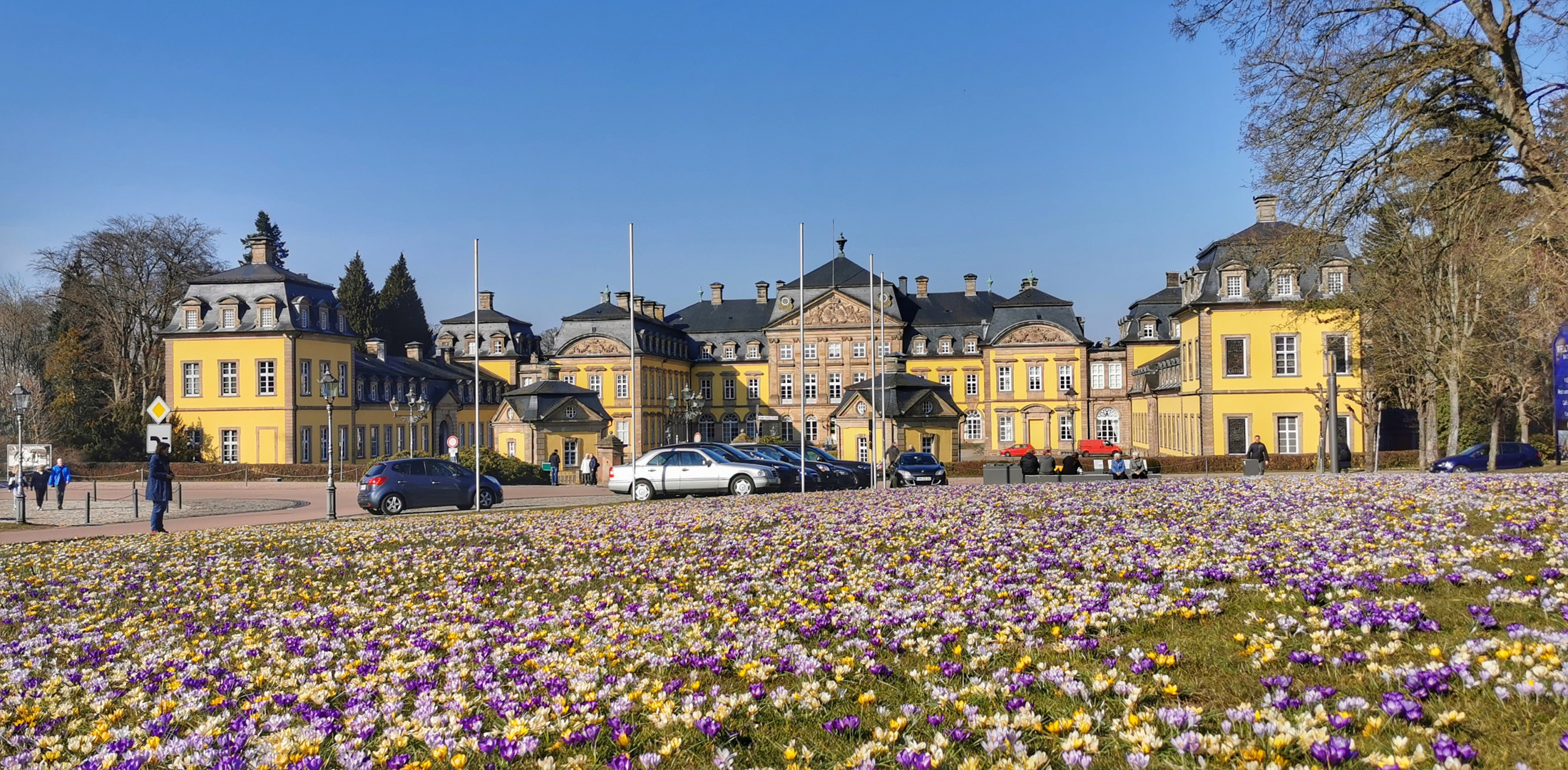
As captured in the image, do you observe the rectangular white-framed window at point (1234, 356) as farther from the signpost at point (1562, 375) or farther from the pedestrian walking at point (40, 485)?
the pedestrian walking at point (40, 485)

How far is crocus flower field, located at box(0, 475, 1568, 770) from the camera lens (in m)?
5.51

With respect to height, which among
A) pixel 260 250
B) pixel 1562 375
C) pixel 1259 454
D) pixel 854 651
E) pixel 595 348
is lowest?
pixel 854 651

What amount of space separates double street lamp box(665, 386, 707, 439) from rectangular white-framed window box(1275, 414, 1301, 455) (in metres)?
33.3

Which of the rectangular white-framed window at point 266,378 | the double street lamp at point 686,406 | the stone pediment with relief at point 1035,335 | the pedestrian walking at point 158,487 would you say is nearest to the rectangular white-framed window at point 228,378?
the rectangular white-framed window at point 266,378

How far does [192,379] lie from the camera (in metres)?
57.5

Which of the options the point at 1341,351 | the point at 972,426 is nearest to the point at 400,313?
the point at 972,426

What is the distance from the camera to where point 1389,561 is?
31.9 feet

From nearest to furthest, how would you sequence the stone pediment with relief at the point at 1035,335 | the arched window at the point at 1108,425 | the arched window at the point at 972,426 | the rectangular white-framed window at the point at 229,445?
the rectangular white-framed window at the point at 229,445
the stone pediment with relief at the point at 1035,335
the arched window at the point at 1108,425
the arched window at the point at 972,426

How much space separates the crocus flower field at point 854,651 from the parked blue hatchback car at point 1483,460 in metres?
26.3

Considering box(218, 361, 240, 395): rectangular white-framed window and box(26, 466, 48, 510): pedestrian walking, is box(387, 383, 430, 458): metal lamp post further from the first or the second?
box(26, 466, 48, 510): pedestrian walking

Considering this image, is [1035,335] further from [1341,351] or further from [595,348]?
[595,348]

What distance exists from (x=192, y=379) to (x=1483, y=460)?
5868 cm

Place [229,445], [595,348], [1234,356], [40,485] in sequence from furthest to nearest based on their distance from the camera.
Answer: [595,348] < [229,445] < [1234,356] < [40,485]

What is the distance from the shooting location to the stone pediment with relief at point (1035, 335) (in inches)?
3022
